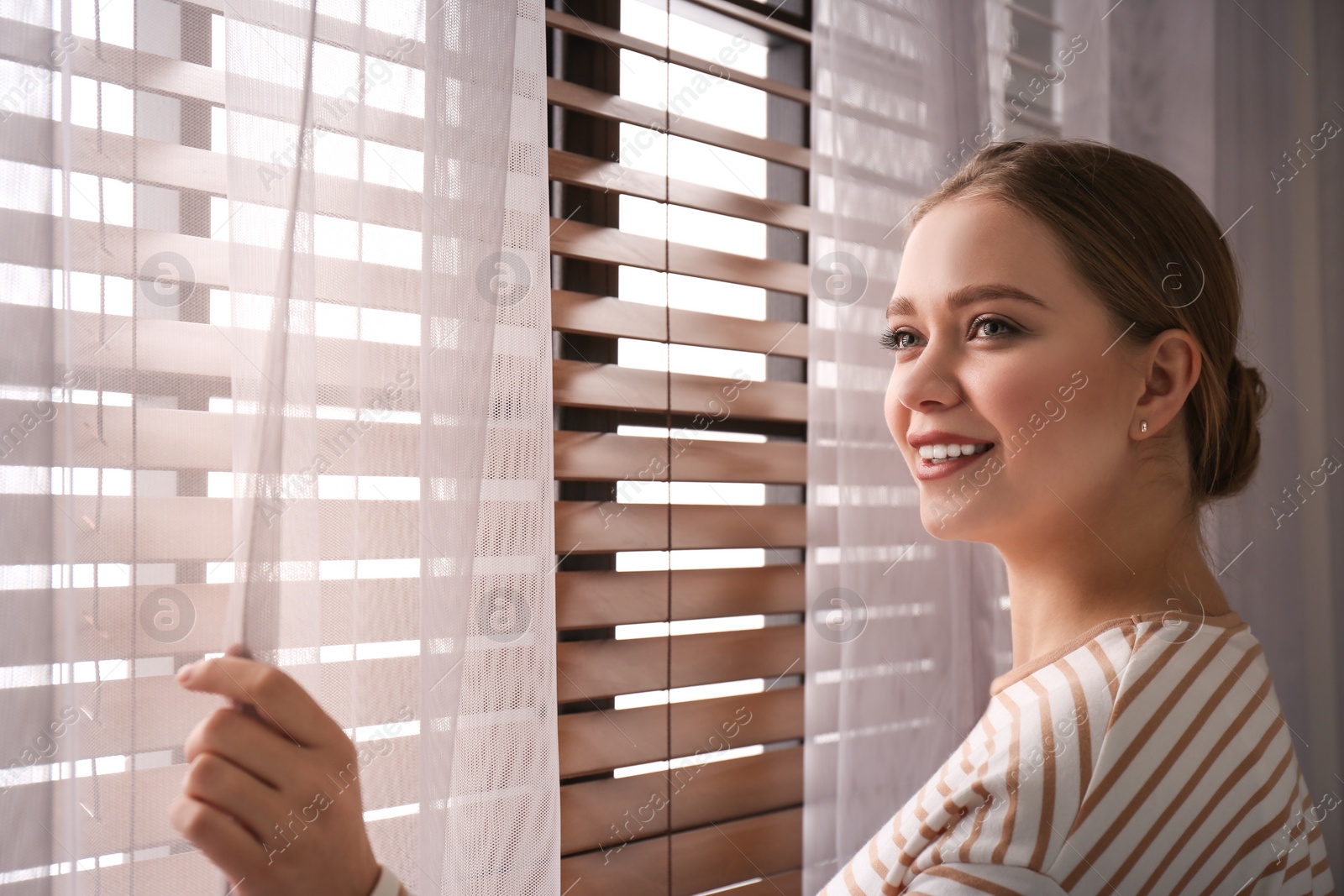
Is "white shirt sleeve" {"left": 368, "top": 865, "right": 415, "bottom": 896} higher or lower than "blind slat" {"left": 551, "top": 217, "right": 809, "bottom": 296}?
lower

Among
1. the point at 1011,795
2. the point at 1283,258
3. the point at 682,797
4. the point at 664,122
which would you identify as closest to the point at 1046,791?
the point at 1011,795

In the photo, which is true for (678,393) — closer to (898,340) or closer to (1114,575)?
(898,340)

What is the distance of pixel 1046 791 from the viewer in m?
0.61

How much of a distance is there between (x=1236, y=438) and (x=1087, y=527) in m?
0.20

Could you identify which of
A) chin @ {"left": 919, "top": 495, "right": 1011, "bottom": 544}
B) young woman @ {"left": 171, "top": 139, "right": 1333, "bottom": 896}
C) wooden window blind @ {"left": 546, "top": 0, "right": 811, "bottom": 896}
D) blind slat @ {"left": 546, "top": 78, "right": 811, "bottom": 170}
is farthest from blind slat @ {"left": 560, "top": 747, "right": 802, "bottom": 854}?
blind slat @ {"left": 546, "top": 78, "right": 811, "bottom": 170}

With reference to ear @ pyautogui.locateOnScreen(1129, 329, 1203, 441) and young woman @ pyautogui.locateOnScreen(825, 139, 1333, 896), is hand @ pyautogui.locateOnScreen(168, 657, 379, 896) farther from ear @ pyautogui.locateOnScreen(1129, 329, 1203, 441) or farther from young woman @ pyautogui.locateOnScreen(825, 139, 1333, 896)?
ear @ pyautogui.locateOnScreen(1129, 329, 1203, 441)

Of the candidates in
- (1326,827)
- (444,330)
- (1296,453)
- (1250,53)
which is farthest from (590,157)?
(1326,827)

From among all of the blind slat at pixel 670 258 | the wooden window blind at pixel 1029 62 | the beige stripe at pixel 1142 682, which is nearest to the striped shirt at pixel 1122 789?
the beige stripe at pixel 1142 682

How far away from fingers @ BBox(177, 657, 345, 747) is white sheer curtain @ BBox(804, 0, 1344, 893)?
0.72 metres

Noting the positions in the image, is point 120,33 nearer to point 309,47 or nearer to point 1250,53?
point 309,47

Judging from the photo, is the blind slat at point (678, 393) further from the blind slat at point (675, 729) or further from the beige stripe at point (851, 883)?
the beige stripe at point (851, 883)

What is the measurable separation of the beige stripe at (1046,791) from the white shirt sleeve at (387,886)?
378 mm

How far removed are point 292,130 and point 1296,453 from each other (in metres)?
1.56

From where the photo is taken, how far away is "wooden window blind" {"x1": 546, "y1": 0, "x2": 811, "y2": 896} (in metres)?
1.03
